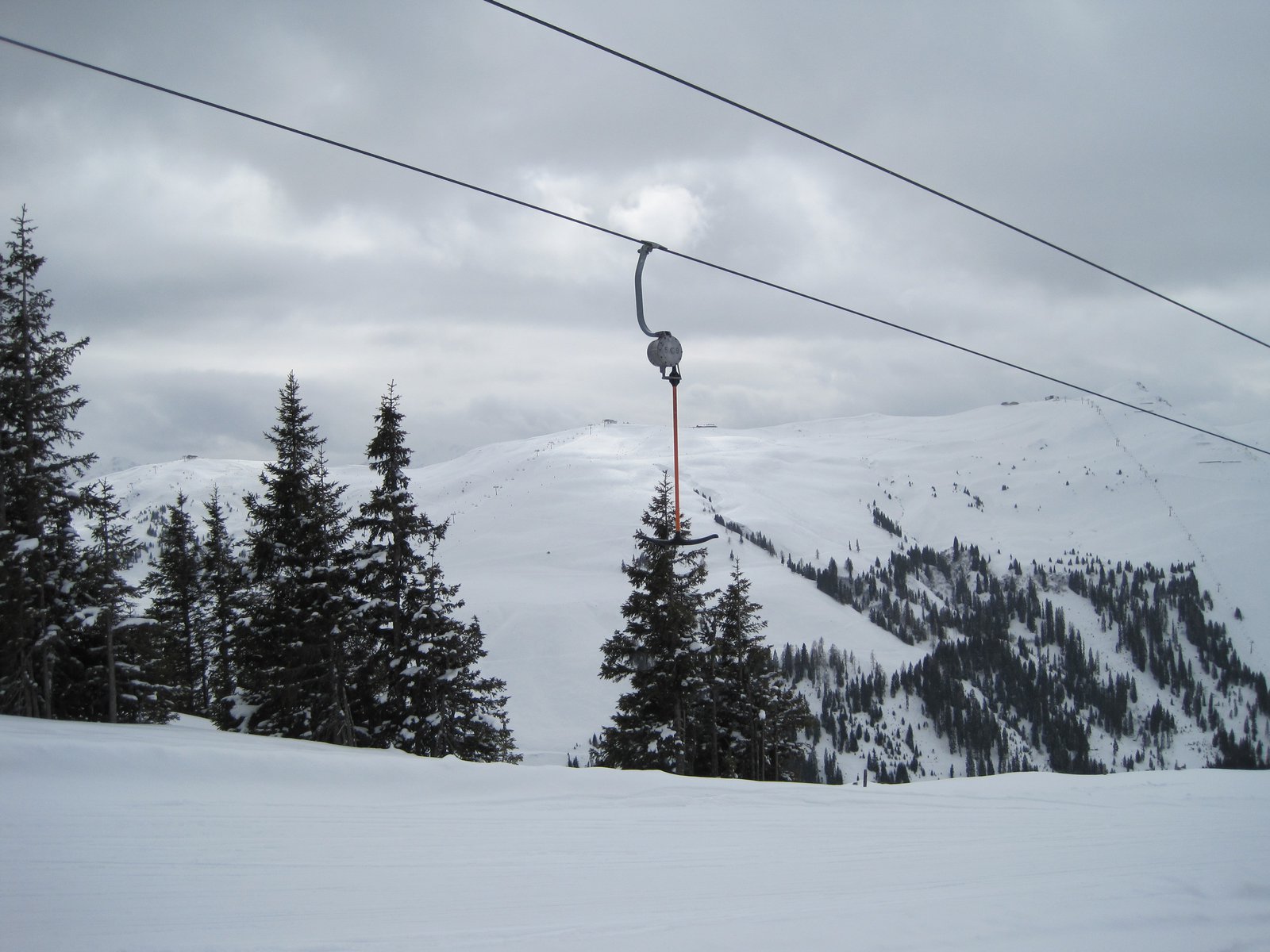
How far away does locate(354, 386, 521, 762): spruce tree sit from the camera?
63.8 feet

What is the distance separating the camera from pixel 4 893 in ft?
19.0

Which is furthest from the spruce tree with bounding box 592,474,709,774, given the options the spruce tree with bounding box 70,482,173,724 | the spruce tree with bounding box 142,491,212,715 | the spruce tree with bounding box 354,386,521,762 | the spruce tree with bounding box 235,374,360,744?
the spruce tree with bounding box 142,491,212,715

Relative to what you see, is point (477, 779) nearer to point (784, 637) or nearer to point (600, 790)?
point (600, 790)

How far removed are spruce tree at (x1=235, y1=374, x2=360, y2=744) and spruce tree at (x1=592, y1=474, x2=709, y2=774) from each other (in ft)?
24.0

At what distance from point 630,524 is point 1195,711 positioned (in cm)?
11556

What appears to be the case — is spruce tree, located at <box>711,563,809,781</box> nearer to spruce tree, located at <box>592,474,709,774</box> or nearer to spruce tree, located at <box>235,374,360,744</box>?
spruce tree, located at <box>592,474,709,774</box>

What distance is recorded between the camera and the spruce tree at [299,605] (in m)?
19.3

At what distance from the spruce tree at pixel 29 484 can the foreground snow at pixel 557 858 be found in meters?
8.15

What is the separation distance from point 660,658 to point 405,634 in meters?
7.10

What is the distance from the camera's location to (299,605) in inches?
775

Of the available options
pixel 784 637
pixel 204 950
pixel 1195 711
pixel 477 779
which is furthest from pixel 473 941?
pixel 1195 711

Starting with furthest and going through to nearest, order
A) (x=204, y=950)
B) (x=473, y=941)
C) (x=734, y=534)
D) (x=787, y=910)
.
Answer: (x=734, y=534), (x=787, y=910), (x=473, y=941), (x=204, y=950)

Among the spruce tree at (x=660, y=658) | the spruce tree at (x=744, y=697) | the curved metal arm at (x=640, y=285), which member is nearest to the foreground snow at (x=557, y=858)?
the curved metal arm at (x=640, y=285)

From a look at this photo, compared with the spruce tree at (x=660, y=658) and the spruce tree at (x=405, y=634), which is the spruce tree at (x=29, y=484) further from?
the spruce tree at (x=660, y=658)
